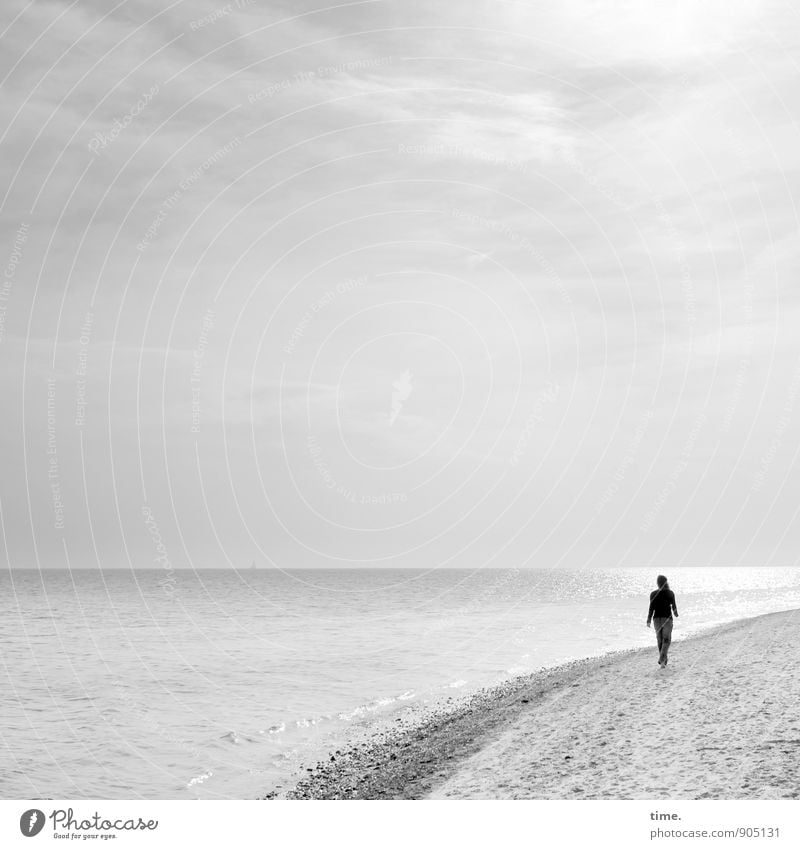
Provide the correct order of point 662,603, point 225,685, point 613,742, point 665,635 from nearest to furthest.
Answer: point 613,742 → point 662,603 → point 665,635 → point 225,685

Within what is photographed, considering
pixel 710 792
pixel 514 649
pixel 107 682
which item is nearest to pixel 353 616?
pixel 514 649

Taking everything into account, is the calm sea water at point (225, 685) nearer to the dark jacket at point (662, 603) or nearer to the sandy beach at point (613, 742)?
the sandy beach at point (613, 742)

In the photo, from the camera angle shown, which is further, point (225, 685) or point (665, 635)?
point (225, 685)

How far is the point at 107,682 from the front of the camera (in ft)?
111

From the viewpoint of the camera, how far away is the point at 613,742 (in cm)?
1204

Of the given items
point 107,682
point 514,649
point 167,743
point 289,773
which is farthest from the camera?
point 514,649

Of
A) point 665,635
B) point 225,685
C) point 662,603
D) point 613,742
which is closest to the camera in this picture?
point 613,742

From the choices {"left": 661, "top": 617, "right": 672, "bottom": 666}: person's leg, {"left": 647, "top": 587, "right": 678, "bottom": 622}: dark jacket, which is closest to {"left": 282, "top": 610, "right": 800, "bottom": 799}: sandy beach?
{"left": 661, "top": 617, "right": 672, "bottom": 666}: person's leg

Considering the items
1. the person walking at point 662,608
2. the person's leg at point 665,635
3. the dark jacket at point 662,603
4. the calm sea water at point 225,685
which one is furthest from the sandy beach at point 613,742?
the calm sea water at point 225,685

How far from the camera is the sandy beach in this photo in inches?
377

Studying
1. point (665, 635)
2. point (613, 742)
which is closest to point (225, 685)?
point (665, 635)

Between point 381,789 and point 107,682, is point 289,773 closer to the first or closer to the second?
point 381,789

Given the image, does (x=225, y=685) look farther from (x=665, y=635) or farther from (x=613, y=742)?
(x=613, y=742)
